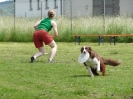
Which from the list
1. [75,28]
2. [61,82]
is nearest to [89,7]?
[75,28]

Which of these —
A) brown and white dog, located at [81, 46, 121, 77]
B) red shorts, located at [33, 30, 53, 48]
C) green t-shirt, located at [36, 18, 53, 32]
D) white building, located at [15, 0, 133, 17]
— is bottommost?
brown and white dog, located at [81, 46, 121, 77]

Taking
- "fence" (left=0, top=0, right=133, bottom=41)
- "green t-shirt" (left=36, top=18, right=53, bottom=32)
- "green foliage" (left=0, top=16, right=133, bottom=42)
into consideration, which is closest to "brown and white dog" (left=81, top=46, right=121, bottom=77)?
"green t-shirt" (left=36, top=18, right=53, bottom=32)

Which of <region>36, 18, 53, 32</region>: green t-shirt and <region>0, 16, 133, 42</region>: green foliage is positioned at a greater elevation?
<region>36, 18, 53, 32</region>: green t-shirt

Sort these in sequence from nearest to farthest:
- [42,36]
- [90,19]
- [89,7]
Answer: [42,36], [90,19], [89,7]

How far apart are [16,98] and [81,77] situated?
Answer: 282 centimetres

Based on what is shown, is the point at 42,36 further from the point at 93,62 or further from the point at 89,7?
the point at 89,7

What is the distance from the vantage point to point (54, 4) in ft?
159

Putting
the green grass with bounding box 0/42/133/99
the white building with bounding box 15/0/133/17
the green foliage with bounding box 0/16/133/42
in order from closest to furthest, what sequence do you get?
the green grass with bounding box 0/42/133/99 → the green foliage with bounding box 0/16/133/42 → the white building with bounding box 15/0/133/17

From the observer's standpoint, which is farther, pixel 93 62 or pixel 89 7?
pixel 89 7

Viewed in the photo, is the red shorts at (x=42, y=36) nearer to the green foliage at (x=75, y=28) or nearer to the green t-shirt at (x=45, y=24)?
the green t-shirt at (x=45, y=24)

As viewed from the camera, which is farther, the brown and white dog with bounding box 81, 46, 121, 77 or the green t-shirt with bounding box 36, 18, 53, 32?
the green t-shirt with bounding box 36, 18, 53, 32

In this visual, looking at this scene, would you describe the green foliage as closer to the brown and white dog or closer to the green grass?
the green grass

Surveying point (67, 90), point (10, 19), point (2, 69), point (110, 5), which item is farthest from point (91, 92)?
point (110, 5)

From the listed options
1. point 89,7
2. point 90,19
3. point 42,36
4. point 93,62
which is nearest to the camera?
point 93,62
